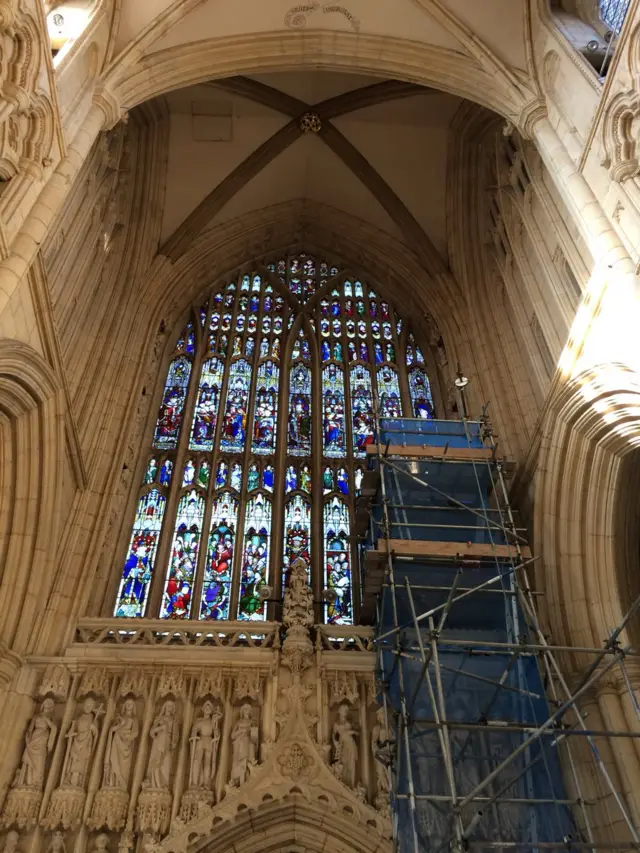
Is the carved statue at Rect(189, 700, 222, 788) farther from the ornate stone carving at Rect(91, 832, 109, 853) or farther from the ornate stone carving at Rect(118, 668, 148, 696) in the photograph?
the ornate stone carving at Rect(91, 832, 109, 853)

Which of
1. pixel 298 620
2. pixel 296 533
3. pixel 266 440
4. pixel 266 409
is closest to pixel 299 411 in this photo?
pixel 266 409

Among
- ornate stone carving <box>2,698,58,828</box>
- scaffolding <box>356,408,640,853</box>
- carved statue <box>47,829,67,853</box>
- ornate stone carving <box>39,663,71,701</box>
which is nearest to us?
scaffolding <box>356,408,640,853</box>

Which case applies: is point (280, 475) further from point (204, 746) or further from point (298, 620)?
point (204, 746)

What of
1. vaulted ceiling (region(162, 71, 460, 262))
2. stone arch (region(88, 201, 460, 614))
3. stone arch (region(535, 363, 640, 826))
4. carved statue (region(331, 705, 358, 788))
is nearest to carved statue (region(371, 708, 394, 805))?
carved statue (region(331, 705, 358, 788))

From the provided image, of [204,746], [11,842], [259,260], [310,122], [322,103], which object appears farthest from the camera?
[259,260]

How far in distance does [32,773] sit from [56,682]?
900 mm

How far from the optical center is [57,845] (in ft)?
21.5

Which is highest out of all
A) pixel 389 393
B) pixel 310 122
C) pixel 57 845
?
pixel 310 122

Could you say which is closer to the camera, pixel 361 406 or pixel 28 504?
pixel 28 504

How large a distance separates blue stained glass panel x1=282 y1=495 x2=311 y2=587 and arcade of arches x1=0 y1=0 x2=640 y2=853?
0.05 m

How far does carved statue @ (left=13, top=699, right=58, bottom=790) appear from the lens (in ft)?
22.8

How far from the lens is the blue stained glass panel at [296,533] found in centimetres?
988

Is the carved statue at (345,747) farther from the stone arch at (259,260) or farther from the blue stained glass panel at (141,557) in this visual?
the stone arch at (259,260)

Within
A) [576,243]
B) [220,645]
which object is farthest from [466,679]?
[576,243]
